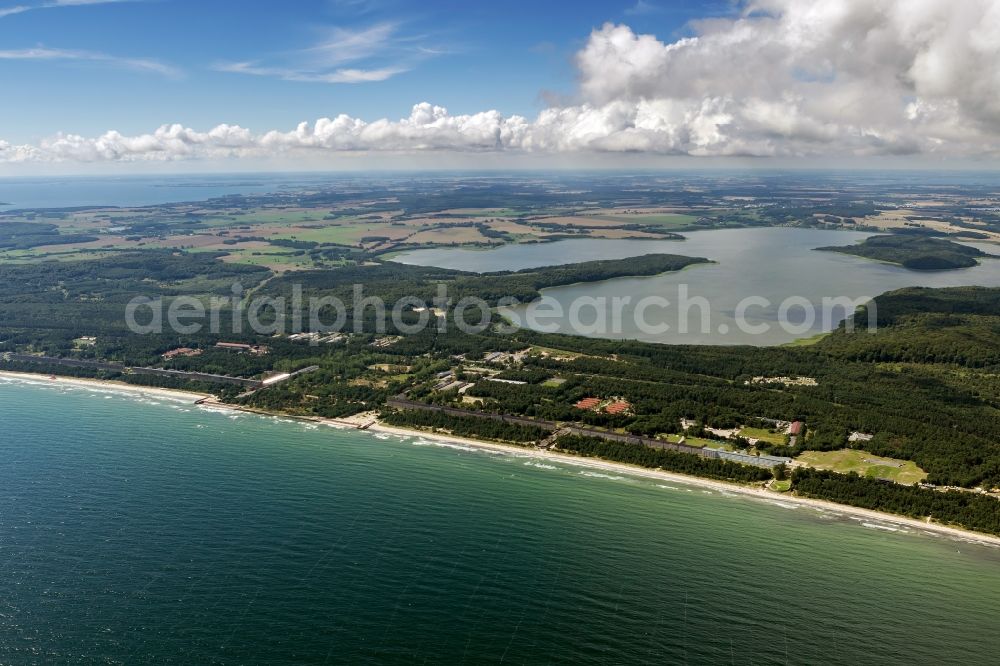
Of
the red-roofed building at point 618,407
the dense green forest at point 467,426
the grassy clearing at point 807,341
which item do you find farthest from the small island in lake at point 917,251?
the dense green forest at point 467,426

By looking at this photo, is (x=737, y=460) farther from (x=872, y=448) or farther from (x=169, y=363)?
(x=169, y=363)

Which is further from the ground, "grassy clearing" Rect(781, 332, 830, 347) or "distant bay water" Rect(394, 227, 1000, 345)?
"distant bay water" Rect(394, 227, 1000, 345)

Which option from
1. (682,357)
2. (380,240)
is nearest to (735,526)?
(682,357)

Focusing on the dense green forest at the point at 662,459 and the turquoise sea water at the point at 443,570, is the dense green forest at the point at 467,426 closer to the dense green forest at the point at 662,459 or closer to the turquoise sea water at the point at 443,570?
the dense green forest at the point at 662,459

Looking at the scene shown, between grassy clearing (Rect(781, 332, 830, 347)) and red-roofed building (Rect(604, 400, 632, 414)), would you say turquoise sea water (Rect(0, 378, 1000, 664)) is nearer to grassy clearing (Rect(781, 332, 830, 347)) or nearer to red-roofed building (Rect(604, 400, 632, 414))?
→ red-roofed building (Rect(604, 400, 632, 414))

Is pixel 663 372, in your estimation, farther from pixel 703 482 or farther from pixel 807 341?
pixel 807 341

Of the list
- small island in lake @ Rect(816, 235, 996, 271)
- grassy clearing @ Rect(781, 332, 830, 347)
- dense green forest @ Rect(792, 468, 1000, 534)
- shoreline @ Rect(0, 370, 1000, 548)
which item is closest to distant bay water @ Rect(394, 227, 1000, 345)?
grassy clearing @ Rect(781, 332, 830, 347)
